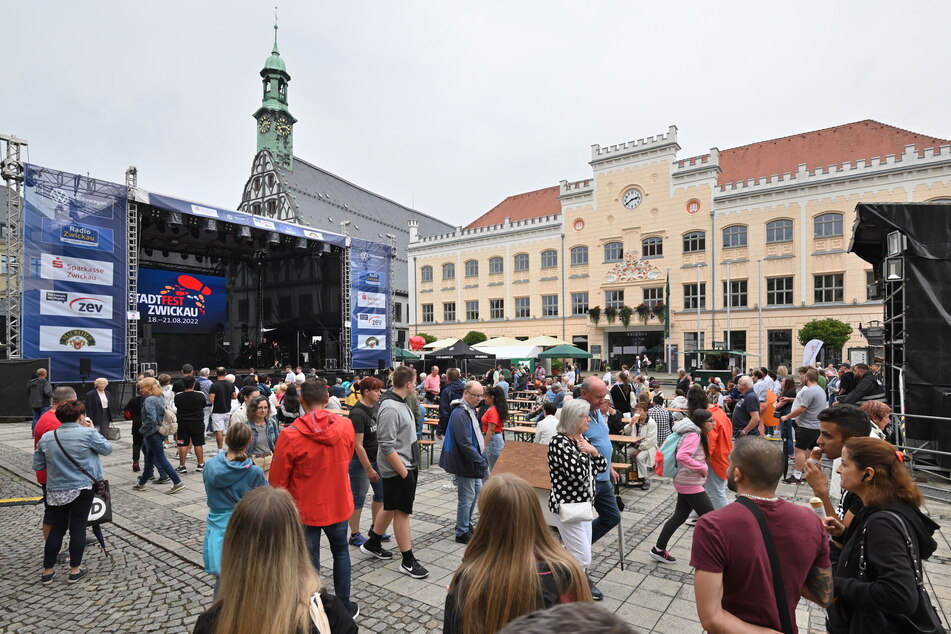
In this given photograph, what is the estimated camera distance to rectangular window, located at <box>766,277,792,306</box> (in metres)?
31.0

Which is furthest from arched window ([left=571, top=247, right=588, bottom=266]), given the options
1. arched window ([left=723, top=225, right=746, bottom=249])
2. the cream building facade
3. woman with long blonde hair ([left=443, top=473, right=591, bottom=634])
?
woman with long blonde hair ([left=443, top=473, right=591, bottom=634])

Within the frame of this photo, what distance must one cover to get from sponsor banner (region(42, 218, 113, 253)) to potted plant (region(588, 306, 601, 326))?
28.7m

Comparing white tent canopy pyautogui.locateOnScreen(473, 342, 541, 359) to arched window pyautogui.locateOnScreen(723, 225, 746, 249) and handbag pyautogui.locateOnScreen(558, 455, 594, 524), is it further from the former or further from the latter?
handbag pyautogui.locateOnScreen(558, 455, 594, 524)

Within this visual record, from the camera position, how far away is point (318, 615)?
5.69 feet

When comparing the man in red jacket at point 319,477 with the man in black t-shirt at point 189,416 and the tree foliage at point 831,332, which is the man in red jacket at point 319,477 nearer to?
the man in black t-shirt at point 189,416

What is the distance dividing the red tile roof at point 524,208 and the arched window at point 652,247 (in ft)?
29.8

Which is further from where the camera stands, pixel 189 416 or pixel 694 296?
pixel 694 296

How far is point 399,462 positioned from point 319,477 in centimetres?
94

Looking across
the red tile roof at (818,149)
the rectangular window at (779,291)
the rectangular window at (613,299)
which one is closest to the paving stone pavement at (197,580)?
the rectangular window at (779,291)

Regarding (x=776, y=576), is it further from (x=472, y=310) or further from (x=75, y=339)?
(x=472, y=310)

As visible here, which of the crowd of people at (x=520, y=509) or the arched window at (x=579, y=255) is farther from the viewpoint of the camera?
the arched window at (x=579, y=255)

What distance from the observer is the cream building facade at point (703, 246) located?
28.9 m

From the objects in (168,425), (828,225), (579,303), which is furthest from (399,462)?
(579,303)

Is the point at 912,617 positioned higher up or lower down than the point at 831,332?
lower down
